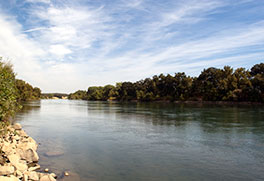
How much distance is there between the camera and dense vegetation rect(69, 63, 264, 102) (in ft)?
285

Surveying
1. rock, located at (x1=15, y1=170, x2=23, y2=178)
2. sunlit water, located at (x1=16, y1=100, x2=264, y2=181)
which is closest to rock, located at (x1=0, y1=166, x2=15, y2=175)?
rock, located at (x1=15, y1=170, x2=23, y2=178)

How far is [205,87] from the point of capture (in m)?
105

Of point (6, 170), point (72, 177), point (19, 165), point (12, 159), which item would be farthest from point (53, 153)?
point (6, 170)

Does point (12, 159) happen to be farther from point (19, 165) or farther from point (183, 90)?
point (183, 90)

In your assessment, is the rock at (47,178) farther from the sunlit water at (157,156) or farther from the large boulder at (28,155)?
the large boulder at (28,155)

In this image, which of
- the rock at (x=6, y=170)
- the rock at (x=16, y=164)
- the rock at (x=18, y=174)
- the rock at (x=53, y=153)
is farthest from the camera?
the rock at (x=53, y=153)

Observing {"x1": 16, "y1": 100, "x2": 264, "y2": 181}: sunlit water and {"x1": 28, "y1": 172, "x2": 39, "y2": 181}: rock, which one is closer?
{"x1": 28, "y1": 172, "x2": 39, "y2": 181}: rock

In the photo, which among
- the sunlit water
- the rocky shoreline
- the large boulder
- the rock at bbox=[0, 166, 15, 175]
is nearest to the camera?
the rock at bbox=[0, 166, 15, 175]

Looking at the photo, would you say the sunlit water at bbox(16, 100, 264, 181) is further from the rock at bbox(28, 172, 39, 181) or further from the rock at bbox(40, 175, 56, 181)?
the rock at bbox(28, 172, 39, 181)

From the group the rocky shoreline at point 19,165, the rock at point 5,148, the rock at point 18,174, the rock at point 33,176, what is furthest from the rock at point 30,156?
the rock at point 33,176

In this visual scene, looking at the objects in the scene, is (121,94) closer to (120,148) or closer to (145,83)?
(145,83)

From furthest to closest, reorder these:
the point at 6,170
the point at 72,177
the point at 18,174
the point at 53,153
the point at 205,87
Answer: the point at 205,87 → the point at 53,153 → the point at 72,177 → the point at 18,174 → the point at 6,170

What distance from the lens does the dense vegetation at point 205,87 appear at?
86869 mm

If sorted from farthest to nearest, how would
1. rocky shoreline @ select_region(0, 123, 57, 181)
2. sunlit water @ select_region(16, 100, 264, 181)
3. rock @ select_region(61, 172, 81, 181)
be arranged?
sunlit water @ select_region(16, 100, 264, 181)
rock @ select_region(61, 172, 81, 181)
rocky shoreline @ select_region(0, 123, 57, 181)
